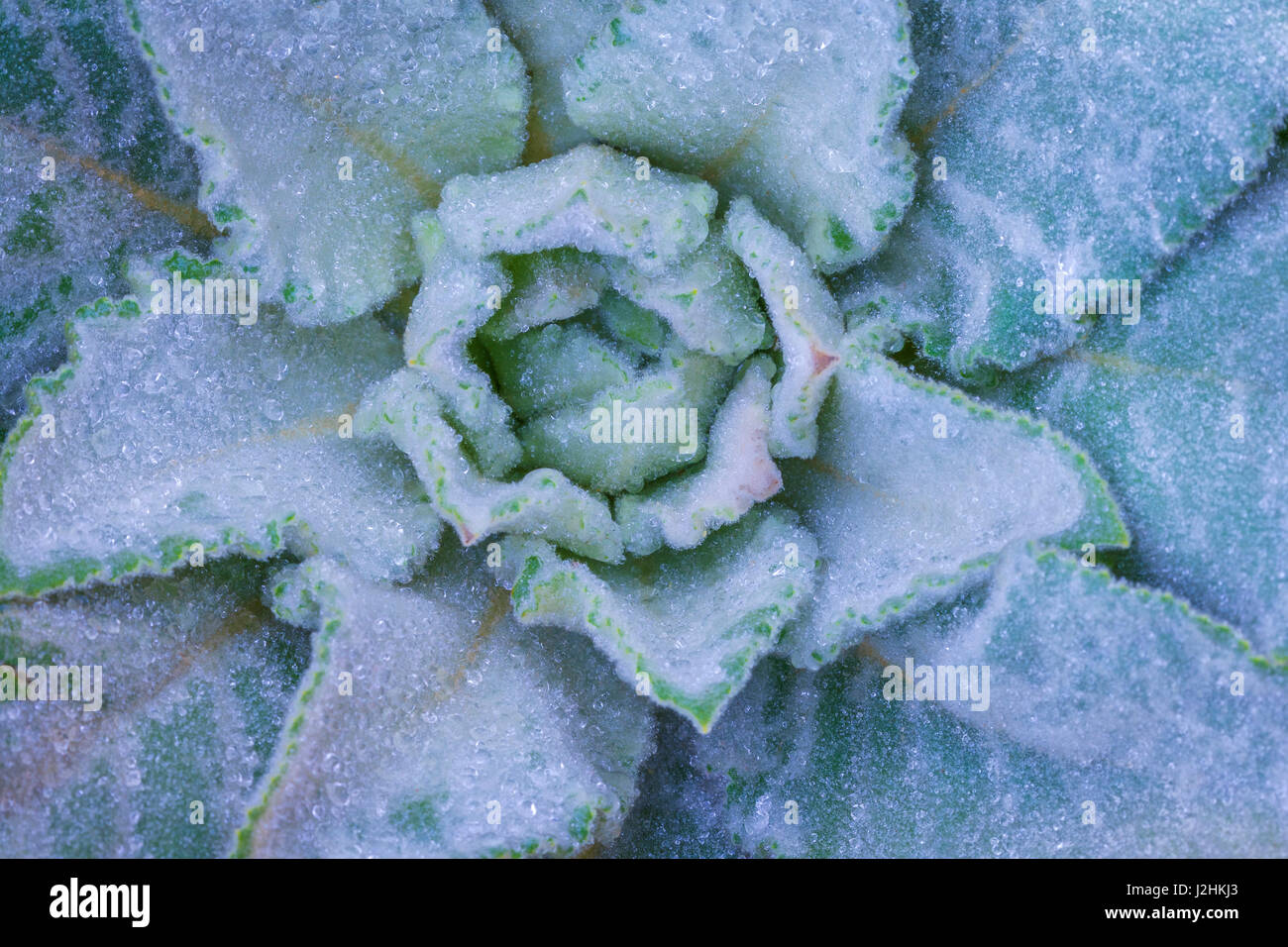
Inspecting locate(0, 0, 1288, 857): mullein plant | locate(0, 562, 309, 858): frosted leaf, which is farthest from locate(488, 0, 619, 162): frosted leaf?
locate(0, 562, 309, 858): frosted leaf

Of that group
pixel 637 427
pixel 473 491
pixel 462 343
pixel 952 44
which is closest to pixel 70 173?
pixel 462 343

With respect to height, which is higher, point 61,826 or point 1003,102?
point 1003,102

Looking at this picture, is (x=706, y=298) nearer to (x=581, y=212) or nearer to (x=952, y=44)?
(x=581, y=212)

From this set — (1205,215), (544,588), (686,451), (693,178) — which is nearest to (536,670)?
(544,588)

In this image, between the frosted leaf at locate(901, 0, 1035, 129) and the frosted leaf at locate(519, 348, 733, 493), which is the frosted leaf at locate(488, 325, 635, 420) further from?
the frosted leaf at locate(901, 0, 1035, 129)

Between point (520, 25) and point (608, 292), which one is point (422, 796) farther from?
point (520, 25)

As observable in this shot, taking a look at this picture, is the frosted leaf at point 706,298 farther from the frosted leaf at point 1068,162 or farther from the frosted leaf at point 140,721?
the frosted leaf at point 140,721
